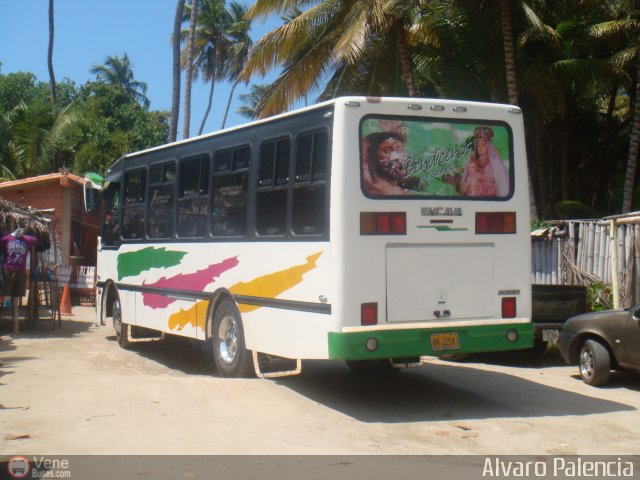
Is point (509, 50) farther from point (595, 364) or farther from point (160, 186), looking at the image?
point (595, 364)

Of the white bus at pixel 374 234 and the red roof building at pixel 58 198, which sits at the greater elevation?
the red roof building at pixel 58 198

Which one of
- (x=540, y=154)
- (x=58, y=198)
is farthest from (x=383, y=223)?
(x=540, y=154)

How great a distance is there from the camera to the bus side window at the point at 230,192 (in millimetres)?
10078

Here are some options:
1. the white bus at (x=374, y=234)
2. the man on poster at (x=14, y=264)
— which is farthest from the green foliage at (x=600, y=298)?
the man on poster at (x=14, y=264)

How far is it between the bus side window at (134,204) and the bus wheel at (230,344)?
9.83ft

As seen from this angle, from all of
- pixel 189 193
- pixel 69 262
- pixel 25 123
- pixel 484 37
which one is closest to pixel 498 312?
pixel 189 193

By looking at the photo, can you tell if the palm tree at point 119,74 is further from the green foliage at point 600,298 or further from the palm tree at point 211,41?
the green foliage at point 600,298

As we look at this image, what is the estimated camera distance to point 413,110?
8.59m

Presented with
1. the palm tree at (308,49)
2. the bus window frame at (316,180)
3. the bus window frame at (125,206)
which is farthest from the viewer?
the palm tree at (308,49)

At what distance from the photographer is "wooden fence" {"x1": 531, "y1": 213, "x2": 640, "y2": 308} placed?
13789 mm

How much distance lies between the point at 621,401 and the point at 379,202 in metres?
3.96

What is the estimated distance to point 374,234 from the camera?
27.1 feet

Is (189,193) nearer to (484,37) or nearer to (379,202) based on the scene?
(379,202)

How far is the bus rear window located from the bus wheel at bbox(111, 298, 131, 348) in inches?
275
